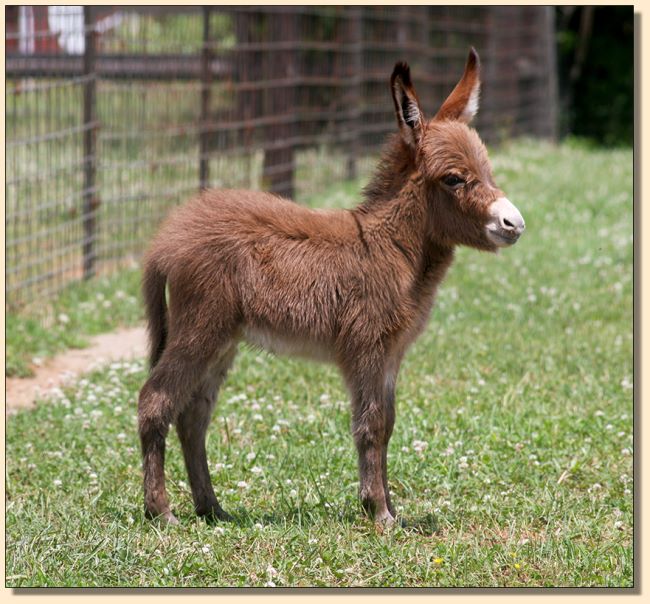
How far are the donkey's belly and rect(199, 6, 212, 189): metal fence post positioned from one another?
619 cm

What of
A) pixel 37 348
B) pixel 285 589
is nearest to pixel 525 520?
pixel 285 589

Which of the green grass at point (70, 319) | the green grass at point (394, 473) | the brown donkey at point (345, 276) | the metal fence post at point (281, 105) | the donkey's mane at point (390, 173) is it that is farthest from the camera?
the metal fence post at point (281, 105)

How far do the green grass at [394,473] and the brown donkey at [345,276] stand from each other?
0.32 m

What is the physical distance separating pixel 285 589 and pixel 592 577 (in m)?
1.29

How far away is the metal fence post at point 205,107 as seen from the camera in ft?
36.0

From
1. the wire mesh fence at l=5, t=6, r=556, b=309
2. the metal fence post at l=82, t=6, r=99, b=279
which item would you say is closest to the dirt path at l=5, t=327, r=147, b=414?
the wire mesh fence at l=5, t=6, r=556, b=309

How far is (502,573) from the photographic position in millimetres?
4484

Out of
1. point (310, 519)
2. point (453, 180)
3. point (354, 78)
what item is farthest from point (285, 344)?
point (354, 78)

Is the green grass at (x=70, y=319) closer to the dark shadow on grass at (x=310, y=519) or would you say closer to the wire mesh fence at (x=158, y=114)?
the wire mesh fence at (x=158, y=114)

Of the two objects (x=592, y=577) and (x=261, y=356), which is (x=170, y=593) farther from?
(x=261, y=356)

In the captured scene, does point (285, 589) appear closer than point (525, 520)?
Yes

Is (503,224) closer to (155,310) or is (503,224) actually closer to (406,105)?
(406,105)

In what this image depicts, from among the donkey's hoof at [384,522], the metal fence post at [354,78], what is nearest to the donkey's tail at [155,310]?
the donkey's hoof at [384,522]

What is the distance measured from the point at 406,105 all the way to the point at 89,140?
18.2 ft
